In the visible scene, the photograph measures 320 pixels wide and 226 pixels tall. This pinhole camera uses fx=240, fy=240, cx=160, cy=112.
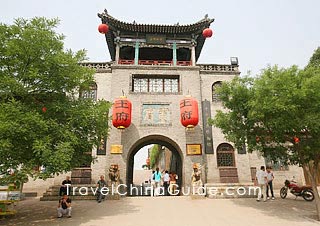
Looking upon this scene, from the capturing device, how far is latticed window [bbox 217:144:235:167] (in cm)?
1350

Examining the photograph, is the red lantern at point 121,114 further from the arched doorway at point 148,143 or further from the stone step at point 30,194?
the stone step at point 30,194

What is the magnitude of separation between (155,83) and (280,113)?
8.85 m

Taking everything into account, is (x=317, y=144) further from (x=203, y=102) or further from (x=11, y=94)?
(x=11, y=94)

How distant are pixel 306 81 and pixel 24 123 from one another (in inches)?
299

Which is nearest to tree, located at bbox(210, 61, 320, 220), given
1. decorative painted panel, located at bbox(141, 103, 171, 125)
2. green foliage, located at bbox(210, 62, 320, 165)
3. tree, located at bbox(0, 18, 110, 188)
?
green foliage, located at bbox(210, 62, 320, 165)

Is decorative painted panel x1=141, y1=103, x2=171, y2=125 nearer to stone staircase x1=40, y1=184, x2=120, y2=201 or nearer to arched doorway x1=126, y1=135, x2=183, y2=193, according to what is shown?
arched doorway x1=126, y1=135, x2=183, y2=193

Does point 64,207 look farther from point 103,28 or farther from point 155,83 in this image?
point 103,28

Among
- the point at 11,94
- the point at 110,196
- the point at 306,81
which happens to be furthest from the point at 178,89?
the point at 11,94

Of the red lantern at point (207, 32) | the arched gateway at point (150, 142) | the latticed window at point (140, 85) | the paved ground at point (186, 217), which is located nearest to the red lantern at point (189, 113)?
the arched gateway at point (150, 142)

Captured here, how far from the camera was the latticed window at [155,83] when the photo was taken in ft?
47.5

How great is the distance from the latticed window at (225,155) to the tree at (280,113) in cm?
544

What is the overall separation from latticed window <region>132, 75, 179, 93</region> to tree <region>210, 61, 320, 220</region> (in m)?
6.43

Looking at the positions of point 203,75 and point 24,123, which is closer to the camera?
point 24,123

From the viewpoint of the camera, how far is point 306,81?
6590mm
